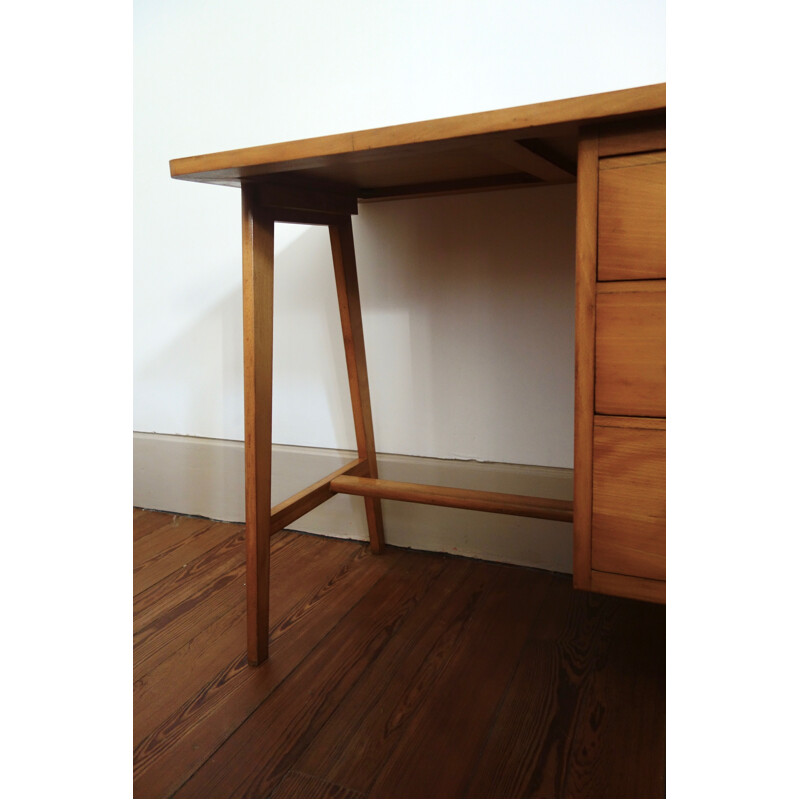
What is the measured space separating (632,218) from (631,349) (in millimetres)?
134

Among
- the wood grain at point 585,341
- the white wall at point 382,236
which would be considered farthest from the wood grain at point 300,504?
the wood grain at point 585,341

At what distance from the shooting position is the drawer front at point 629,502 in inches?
27.2

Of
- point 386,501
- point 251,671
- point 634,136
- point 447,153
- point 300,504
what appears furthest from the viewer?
point 386,501

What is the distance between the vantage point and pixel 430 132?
2.39 feet

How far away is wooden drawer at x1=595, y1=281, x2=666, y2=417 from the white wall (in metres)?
0.55

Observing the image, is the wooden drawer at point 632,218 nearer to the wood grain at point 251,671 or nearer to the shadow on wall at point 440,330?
the shadow on wall at point 440,330

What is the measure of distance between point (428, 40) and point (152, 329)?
935 mm

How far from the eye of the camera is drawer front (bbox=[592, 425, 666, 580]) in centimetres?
69

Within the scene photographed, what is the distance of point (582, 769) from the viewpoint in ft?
2.49

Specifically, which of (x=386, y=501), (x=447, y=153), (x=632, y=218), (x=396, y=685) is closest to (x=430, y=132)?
(x=447, y=153)

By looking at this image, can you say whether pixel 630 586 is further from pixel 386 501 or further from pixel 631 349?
pixel 386 501

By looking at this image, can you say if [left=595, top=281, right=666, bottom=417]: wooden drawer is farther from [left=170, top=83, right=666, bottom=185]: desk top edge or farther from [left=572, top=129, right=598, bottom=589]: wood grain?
[left=170, top=83, right=666, bottom=185]: desk top edge

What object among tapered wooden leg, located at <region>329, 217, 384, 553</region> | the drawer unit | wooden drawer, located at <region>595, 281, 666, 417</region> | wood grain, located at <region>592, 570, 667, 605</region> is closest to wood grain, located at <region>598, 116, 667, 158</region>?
the drawer unit

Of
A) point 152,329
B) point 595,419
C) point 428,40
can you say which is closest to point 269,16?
point 428,40
